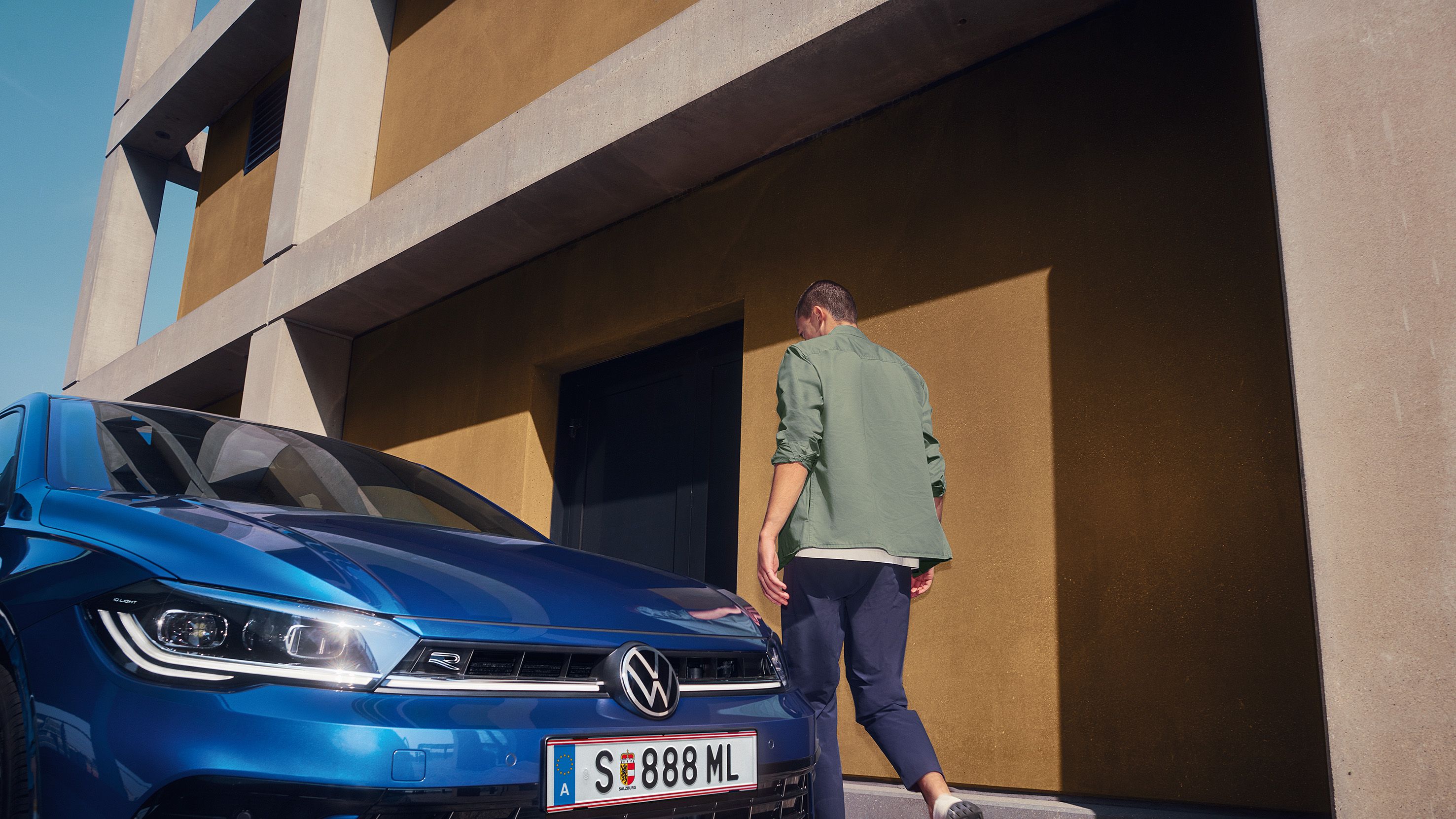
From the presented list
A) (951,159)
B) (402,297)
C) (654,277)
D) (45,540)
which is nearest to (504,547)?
(45,540)

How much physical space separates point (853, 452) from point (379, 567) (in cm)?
152

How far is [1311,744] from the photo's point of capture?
2.93 meters

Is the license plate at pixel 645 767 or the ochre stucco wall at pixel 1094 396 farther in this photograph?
the ochre stucco wall at pixel 1094 396

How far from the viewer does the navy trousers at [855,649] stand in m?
2.67

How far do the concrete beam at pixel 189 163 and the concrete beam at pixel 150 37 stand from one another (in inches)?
33.3

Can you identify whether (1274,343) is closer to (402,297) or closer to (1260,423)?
(1260,423)

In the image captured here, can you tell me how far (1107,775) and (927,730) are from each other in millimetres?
745

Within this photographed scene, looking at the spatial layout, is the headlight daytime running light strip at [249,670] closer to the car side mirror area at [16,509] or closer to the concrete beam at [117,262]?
the car side mirror area at [16,509]

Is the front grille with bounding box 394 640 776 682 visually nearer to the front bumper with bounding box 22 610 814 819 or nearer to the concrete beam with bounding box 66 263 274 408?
the front bumper with bounding box 22 610 814 819

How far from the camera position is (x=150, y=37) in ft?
42.4

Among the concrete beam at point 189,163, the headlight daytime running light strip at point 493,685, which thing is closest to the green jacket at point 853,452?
the headlight daytime running light strip at point 493,685

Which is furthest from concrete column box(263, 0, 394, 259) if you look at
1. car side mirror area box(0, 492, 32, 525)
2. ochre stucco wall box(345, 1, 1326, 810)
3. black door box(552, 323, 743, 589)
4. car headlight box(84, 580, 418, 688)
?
car headlight box(84, 580, 418, 688)

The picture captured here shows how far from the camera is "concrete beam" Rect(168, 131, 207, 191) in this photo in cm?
1293

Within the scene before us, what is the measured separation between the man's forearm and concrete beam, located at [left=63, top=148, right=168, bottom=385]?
11.8 metres
